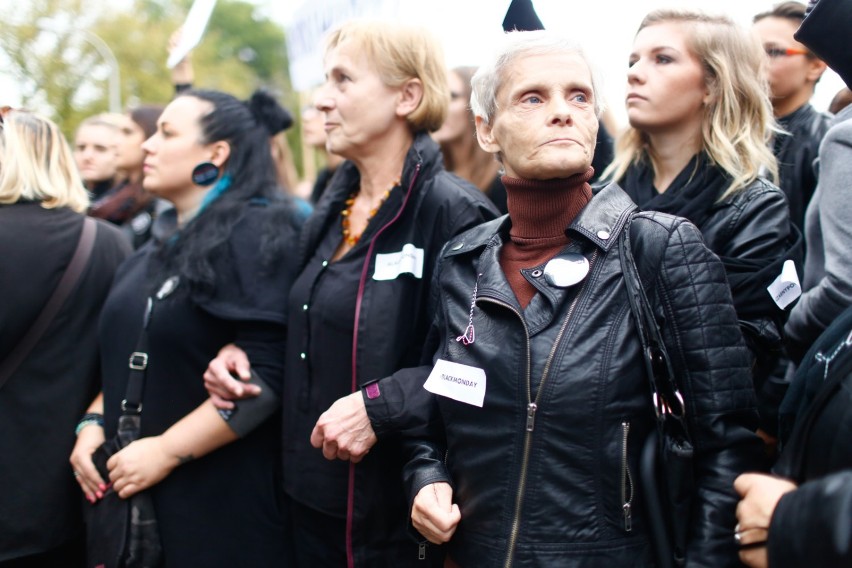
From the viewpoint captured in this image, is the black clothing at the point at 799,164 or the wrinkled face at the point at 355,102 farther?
the black clothing at the point at 799,164

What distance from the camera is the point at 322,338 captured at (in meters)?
2.70

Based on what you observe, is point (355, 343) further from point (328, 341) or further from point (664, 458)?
point (664, 458)

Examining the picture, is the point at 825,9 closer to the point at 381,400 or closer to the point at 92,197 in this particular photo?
the point at 381,400

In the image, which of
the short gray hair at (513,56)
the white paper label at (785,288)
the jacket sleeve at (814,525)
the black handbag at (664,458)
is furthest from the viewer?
the white paper label at (785,288)

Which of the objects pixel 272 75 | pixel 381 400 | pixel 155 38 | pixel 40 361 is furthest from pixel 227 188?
pixel 272 75

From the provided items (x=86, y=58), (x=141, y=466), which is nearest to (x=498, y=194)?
(x=141, y=466)

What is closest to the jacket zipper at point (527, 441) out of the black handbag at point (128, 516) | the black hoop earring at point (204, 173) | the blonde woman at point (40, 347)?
the black handbag at point (128, 516)

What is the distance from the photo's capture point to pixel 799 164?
316 cm

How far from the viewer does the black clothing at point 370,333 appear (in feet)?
8.40

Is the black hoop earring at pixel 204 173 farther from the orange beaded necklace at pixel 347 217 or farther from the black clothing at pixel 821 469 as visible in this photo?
the black clothing at pixel 821 469

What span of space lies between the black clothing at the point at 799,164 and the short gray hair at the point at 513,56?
1.27 metres

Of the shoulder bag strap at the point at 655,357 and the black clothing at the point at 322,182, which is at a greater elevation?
the shoulder bag strap at the point at 655,357

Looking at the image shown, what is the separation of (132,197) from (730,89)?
12.9ft

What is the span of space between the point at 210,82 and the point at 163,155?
29827 millimetres
